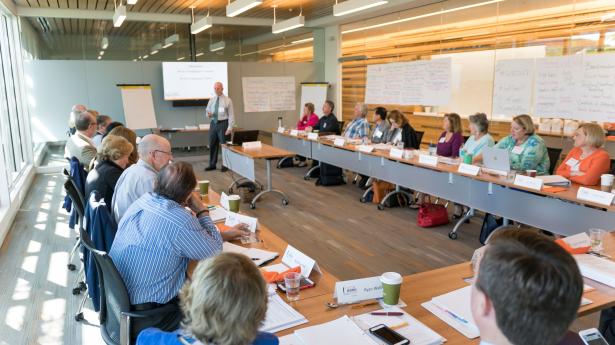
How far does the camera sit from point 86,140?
4555 millimetres

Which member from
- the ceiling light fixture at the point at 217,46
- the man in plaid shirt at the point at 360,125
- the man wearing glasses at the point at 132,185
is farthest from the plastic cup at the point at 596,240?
the ceiling light fixture at the point at 217,46

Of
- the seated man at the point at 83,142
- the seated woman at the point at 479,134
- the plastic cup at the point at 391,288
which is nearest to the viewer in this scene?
the plastic cup at the point at 391,288

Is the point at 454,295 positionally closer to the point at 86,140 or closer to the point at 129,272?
the point at 129,272

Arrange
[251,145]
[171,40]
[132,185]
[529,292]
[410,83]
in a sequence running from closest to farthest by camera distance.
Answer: [529,292]
[132,185]
[251,145]
[410,83]
[171,40]

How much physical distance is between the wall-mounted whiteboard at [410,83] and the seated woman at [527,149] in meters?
3.18

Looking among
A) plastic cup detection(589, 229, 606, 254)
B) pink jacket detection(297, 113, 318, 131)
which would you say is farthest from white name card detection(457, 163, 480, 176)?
pink jacket detection(297, 113, 318, 131)

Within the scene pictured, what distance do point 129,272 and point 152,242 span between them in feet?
0.59

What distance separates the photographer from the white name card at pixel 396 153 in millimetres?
5332

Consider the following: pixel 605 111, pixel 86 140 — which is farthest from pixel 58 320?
pixel 605 111

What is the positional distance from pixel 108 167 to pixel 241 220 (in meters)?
1.18

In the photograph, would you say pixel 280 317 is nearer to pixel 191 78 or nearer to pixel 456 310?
pixel 456 310

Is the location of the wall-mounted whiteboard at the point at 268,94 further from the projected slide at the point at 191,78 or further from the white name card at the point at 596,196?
the white name card at the point at 596,196

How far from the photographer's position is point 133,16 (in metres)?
8.98

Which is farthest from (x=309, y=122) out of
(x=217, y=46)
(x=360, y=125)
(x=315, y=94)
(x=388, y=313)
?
(x=388, y=313)
